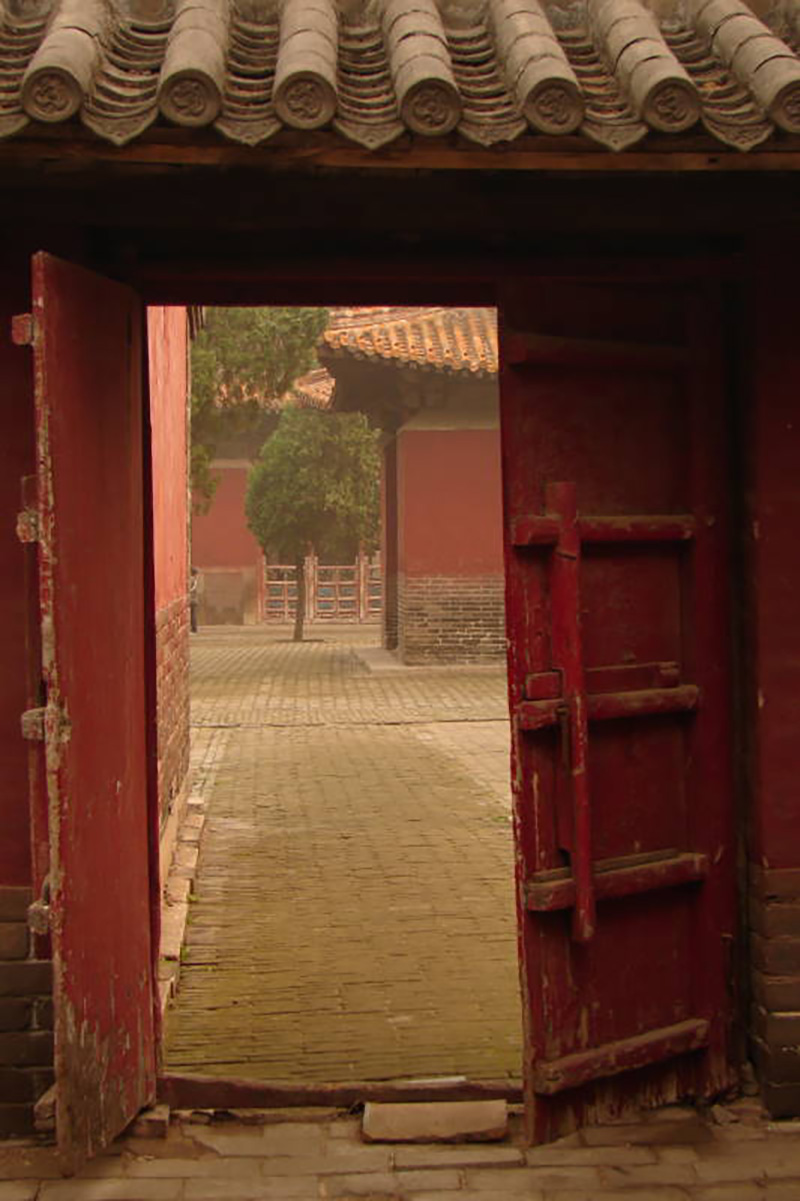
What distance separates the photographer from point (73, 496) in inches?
142

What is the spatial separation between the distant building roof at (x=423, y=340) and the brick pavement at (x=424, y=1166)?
14.6 metres

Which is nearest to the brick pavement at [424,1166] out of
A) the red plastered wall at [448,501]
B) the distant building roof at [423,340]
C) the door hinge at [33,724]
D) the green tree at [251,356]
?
the door hinge at [33,724]

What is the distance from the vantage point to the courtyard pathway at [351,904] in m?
4.96

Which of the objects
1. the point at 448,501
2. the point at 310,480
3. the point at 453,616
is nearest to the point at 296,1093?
the point at 453,616

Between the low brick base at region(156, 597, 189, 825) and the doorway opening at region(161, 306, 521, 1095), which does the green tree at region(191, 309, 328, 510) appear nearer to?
the doorway opening at region(161, 306, 521, 1095)

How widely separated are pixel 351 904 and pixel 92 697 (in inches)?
138

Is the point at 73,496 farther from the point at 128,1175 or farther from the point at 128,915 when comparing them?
the point at 128,1175

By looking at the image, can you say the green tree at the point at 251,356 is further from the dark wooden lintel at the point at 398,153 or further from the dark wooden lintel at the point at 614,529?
the dark wooden lintel at the point at 398,153

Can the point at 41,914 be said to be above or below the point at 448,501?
below

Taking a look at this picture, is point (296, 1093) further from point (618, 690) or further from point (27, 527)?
point (27, 527)

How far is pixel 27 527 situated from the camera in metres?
3.77

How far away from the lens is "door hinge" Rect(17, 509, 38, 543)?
3.76m

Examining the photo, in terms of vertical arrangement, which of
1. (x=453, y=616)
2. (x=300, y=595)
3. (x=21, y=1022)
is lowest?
(x=21, y=1022)

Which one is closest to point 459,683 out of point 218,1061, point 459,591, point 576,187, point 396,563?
point 459,591
